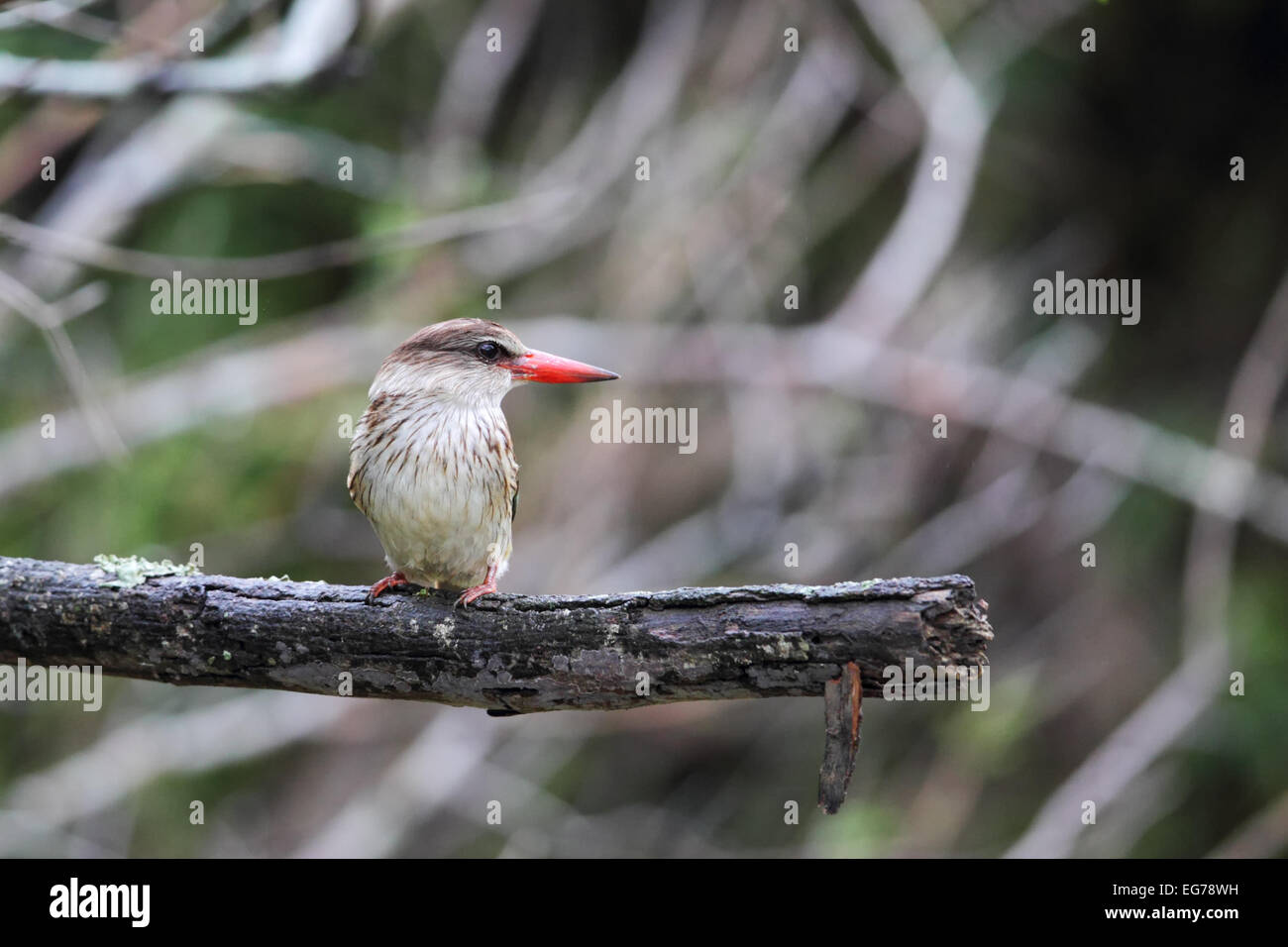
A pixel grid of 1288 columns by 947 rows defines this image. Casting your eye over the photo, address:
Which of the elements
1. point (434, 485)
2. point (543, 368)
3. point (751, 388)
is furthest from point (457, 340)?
point (751, 388)

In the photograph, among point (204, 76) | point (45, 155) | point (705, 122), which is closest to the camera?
point (204, 76)

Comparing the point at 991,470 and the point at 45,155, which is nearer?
the point at 45,155

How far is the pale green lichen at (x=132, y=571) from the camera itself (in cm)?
238

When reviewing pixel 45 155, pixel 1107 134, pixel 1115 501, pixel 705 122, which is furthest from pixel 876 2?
pixel 45 155

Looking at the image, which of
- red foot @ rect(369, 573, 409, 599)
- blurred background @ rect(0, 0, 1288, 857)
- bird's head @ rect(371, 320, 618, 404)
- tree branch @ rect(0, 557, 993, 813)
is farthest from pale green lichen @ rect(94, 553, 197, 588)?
blurred background @ rect(0, 0, 1288, 857)

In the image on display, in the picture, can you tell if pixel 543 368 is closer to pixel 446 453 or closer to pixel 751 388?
pixel 446 453

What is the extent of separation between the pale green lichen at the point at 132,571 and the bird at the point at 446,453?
43cm

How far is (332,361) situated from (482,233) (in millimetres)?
955

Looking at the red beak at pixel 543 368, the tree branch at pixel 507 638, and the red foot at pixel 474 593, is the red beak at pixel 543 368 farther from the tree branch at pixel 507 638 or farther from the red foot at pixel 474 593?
the tree branch at pixel 507 638

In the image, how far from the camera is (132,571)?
241 centimetres

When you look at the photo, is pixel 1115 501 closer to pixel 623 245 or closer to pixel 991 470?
pixel 991 470

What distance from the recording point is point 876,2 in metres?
6.14

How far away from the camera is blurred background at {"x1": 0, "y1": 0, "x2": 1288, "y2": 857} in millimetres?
5887

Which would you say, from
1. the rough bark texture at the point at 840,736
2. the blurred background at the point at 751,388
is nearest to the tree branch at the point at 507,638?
the rough bark texture at the point at 840,736
